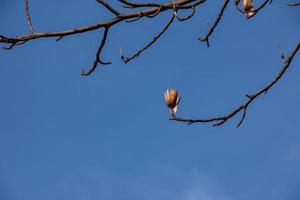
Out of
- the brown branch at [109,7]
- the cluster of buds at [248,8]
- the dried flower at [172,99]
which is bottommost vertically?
the dried flower at [172,99]

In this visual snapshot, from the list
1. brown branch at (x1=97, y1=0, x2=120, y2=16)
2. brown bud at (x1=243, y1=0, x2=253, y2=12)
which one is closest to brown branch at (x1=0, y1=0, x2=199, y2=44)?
brown branch at (x1=97, y1=0, x2=120, y2=16)

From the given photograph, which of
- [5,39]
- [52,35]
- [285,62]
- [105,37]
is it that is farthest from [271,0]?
[5,39]

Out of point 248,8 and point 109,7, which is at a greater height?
point 248,8

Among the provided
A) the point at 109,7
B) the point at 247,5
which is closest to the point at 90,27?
the point at 109,7

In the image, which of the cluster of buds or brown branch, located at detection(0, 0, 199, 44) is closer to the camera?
brown branch, located at detection(0, 0, 199, 44)

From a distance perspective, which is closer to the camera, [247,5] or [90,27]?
[90,27]

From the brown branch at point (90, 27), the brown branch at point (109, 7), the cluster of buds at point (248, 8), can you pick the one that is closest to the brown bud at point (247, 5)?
the cluster of buds at point (248, 8)

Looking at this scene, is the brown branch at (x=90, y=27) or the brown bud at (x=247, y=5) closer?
the brown branch at (x=90, y=27)

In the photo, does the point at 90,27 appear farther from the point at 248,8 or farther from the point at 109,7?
the point at 248,8

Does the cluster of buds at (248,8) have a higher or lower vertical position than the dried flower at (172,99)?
higher

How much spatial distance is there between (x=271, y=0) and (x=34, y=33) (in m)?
1.59

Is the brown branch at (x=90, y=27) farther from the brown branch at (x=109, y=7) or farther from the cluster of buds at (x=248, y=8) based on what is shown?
the cluster of buds at (x=248, y=8)

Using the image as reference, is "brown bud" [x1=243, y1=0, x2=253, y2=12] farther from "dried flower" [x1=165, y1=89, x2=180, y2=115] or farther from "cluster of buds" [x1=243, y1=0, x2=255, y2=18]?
"dried flower" [x1=165, y1=89, x2=180, y2=115]

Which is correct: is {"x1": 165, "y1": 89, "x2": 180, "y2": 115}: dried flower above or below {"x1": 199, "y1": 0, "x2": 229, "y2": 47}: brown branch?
below
